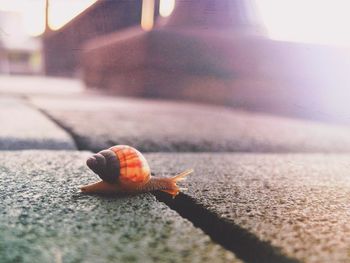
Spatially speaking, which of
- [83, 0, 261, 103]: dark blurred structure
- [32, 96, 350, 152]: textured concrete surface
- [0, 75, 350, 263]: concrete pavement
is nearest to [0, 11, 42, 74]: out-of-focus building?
[83, 0, 261, 103]: dark blurred structure

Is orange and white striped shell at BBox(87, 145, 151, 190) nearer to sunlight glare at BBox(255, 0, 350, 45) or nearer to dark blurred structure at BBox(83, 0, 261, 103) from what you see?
sunlight glare at BBox(255, 0, 350, 45)

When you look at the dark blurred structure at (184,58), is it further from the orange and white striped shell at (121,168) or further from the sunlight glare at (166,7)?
the orange and white striped shell at (121,168)

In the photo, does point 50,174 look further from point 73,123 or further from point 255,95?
point 255,95

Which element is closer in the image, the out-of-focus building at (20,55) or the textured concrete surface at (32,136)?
the textured concrete surface at (32,136)

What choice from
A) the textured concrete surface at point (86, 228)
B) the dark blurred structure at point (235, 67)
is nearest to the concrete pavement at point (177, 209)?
the textured concrete surface at point (86, 228)

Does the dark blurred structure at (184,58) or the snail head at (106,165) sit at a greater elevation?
the dark blurred structure at (184,58)

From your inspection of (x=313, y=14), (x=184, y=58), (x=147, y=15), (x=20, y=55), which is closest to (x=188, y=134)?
(x=313, y=14)

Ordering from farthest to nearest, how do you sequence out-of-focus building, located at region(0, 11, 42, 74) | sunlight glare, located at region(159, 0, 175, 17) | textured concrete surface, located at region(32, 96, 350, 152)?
1. out-of-focus building, located at region(0, 11, 42, 74)
2. sunlight glare, located at region(159, 0, 175, 17)
3. textured concrete surface, located at region(32, 96, 350, 152)
